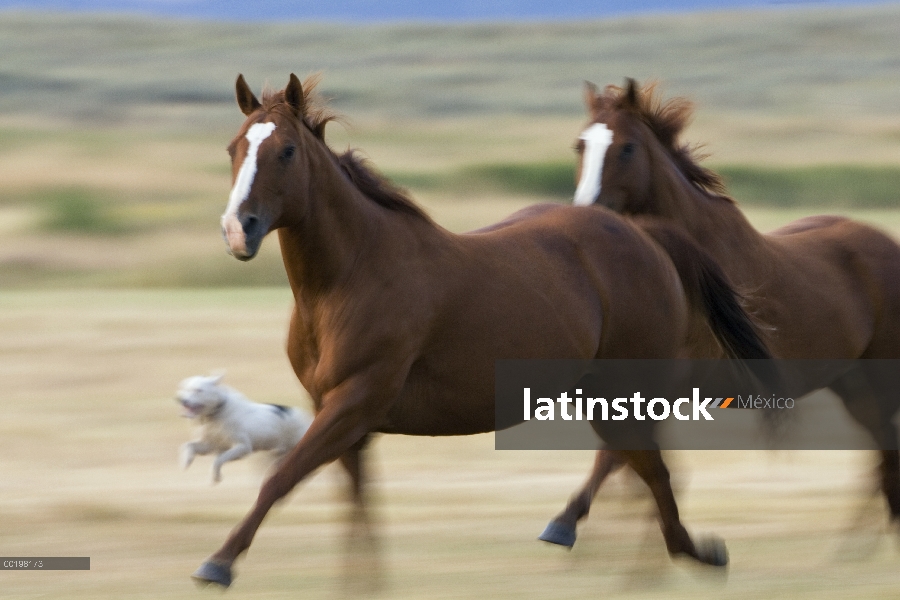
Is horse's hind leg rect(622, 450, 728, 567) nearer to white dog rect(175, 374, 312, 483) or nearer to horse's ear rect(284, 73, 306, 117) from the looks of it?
horse's ear rect(284, 73, 306, 117)

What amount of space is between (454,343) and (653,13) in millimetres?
45089

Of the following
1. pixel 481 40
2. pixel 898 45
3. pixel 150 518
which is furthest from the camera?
pixel 481 40

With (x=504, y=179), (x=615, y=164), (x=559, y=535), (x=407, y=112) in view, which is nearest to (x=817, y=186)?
(x=504, y=179)

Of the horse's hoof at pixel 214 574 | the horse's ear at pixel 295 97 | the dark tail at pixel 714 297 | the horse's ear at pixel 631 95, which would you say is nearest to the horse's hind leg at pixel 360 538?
the horse's hoof at pixel 214 574

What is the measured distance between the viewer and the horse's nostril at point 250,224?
12.7 ft

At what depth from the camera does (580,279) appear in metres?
4.74

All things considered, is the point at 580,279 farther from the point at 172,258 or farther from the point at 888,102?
the point at 888,102

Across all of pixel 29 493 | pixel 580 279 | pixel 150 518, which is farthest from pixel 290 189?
pixel 29 493

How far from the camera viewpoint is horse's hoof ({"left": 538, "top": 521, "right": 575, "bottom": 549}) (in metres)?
5.45

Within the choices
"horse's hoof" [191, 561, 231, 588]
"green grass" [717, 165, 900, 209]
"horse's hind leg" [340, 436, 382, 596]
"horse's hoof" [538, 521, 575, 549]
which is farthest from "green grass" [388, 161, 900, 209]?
"horse's hoof" [191, 561, 231, 588]

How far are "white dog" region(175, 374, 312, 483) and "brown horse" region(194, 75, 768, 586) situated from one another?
217 centimetres

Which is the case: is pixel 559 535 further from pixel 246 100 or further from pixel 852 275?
pixel 246 100

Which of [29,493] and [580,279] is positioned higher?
[580,279]

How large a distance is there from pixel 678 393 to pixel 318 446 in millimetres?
1530
